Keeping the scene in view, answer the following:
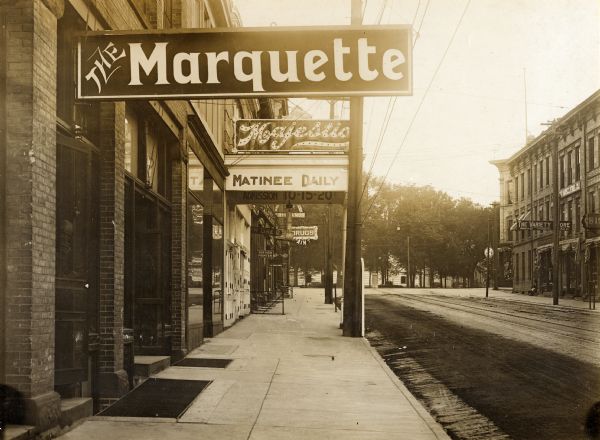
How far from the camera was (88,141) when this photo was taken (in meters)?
8.70

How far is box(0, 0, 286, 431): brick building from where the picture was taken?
6395 mm

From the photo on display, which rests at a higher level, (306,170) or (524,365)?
(306,170)

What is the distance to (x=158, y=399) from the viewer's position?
9172 millimetres

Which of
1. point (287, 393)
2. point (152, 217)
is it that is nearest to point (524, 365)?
point (287, 393)

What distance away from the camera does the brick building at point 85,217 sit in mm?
6395

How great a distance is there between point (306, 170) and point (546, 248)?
40750mm

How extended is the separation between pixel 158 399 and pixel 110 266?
173 centimetres

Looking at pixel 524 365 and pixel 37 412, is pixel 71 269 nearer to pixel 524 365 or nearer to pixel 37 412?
pixel 37 412

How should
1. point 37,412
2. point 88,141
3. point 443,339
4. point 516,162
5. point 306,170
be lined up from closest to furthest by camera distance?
point 37,412 < point 88,141 < point 443,339 < point 306,170 < point 516,162

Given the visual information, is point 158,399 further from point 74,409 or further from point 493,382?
point 493,382

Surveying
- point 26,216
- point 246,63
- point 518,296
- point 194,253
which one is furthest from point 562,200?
point 26,216

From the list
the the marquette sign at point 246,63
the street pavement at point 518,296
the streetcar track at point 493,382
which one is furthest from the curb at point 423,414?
the street pavement at point 518,296

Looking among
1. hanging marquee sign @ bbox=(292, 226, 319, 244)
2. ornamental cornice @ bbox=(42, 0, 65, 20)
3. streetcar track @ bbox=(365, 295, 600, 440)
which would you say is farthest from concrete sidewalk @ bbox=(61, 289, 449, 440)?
hanging marquee sign @ bbox=(292, 226, 319, 244)

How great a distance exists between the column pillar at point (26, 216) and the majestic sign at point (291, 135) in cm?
1537
